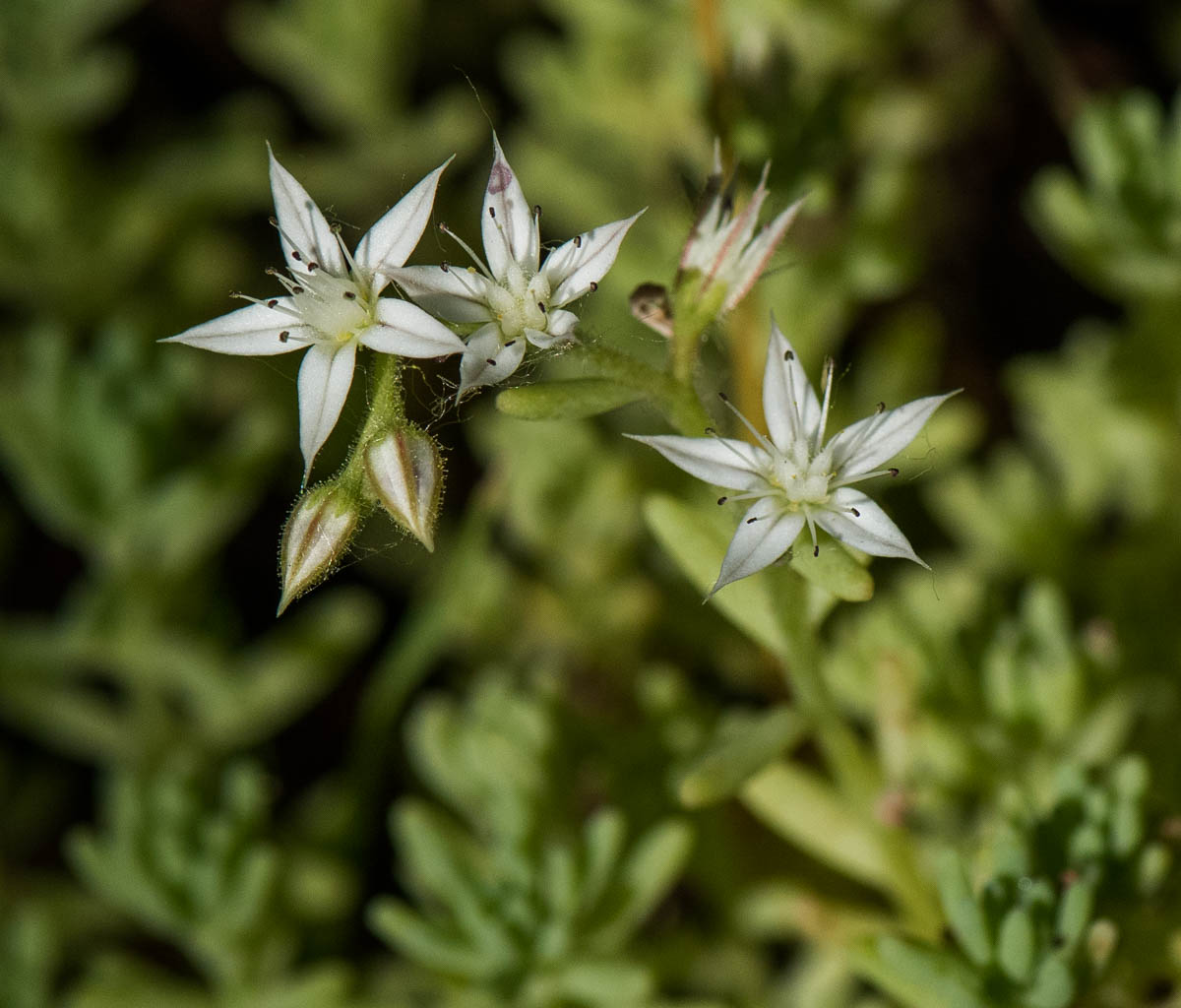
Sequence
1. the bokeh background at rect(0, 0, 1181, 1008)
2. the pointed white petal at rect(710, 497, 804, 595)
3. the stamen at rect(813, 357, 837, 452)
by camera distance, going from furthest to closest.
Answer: the bokeh background at rect(0, 0, 1181, 1008) < the stamen at rect(813, 357, 837, 452) < the pointed white petal at rect(710, 497, 804, 595)

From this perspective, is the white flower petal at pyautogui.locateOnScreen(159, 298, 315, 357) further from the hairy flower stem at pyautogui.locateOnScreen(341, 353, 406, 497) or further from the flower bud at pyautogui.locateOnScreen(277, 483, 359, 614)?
the flower bud at pyautogui.locateOnScreen(277, 483, 359, 614)

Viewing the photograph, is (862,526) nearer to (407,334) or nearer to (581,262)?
(581,262)

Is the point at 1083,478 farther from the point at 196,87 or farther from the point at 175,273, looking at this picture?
the point at 196,87

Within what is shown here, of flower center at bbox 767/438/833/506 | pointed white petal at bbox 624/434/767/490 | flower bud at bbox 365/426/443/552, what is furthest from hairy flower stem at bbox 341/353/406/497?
flower center at bbox 767/438/833/506

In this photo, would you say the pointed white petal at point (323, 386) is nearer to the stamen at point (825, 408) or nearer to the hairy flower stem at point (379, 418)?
the hairy flower stem at point (379, 418)

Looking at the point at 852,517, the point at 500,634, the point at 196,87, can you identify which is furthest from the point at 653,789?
the point at 196,87

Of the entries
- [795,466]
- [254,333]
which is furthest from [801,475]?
[254,333]

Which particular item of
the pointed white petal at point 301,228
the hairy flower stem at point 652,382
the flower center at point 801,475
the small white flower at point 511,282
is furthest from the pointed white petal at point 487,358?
the flower center at point 801,475
